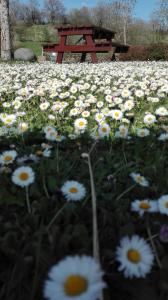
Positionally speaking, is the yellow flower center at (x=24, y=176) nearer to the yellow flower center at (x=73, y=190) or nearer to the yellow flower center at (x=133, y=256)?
the yellow flower center at (x=73, y=190)

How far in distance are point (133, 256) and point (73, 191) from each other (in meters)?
0.53

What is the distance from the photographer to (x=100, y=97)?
380 centimetres

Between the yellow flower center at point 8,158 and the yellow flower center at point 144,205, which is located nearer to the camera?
the yellow flower center at point 144,205

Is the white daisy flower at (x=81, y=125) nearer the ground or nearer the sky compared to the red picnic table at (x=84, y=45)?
nearer the ground

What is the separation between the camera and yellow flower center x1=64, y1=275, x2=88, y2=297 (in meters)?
0.70

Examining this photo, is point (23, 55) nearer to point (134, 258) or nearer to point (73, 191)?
point (73, 191)

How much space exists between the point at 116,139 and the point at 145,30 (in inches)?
1979

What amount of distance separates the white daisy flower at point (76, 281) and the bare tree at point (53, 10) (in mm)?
70581

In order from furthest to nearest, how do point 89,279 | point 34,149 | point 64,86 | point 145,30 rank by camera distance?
point 145,30, point 64,86, point 34,149, point 89,279

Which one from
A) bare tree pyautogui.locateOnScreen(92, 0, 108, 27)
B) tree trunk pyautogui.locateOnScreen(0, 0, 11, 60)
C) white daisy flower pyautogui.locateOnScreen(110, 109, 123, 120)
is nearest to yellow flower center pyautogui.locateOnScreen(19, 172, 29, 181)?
white daisy flower pyautogui.locateOnScreen(110, 109, 123, 120)

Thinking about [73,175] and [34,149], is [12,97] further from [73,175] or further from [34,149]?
[73,175]

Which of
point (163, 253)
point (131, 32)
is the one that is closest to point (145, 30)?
point (131, 32)

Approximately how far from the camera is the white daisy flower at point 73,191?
1.34 meters

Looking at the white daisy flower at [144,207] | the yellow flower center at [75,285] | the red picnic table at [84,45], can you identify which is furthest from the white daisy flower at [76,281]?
the red picnic table at [84,45]
